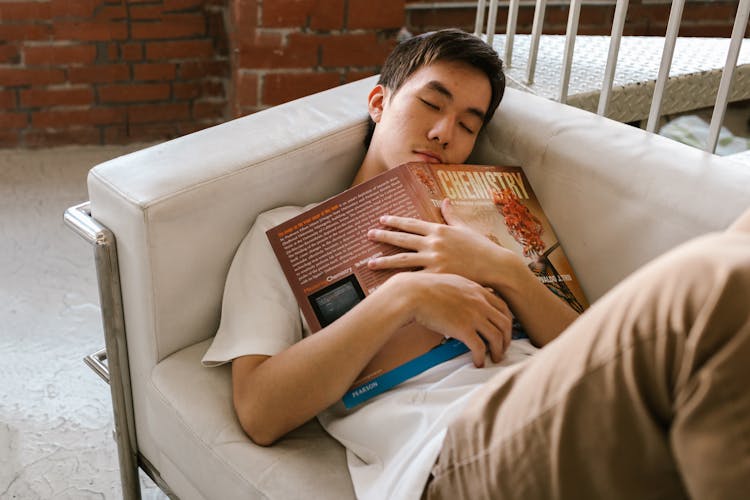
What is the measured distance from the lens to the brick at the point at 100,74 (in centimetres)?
258

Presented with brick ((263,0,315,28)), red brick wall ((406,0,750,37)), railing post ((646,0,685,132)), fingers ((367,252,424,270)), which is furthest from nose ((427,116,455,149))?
red brick wall ((406,0,750,37))

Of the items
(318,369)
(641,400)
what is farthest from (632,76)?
(641,400)

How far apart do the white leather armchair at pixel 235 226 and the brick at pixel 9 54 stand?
154 cm

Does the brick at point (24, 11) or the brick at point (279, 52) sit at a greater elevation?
the brick at point (24, 11)

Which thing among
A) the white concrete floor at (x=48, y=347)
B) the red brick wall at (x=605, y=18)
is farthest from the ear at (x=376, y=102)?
the red brick wall at (x=605, y=18)

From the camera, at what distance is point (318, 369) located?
3.30 ft

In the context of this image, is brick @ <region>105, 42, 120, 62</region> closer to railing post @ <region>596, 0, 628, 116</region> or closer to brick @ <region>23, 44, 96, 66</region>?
brick @ <region>23, 44, 96, 66</region>

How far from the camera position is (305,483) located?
99 cm

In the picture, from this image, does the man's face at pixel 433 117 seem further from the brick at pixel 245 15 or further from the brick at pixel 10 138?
the brick at pixel 10 138

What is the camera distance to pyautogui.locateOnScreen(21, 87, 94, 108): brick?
2561 millimetres

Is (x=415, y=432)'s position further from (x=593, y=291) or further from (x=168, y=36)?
(x=168, y=36)

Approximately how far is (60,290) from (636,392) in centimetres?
166

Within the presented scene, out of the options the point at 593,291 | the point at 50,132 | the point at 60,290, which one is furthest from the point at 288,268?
the point at 50,132

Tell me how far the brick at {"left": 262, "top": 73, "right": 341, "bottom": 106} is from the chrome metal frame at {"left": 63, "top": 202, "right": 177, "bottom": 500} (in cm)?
126
